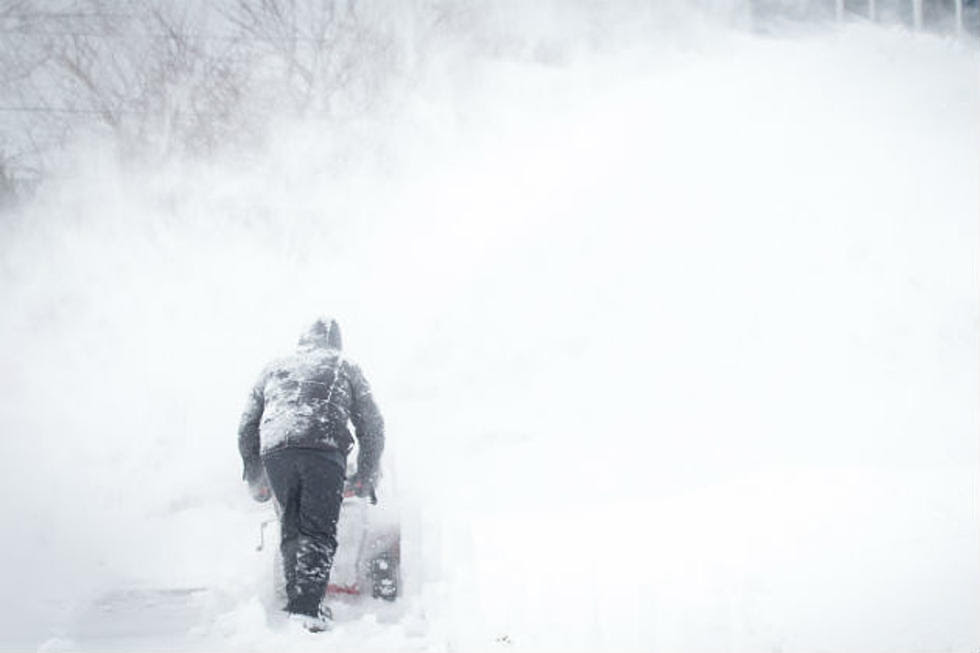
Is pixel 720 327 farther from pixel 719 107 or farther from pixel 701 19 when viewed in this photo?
pixel 701 19

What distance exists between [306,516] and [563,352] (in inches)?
221

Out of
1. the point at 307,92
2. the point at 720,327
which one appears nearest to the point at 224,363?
the point at 307,92

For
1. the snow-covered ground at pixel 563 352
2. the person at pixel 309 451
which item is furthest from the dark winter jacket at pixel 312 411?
the snow-covered ground at pixel 563 352

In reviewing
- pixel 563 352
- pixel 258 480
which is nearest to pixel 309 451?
pixel 258 480

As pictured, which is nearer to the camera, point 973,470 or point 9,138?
point 973,470

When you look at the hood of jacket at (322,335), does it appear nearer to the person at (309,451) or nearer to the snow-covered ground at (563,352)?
the person at (309,451)

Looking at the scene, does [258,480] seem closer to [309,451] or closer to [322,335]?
[309,451]

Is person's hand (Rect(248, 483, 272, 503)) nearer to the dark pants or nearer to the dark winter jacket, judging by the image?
the dark winter jacket

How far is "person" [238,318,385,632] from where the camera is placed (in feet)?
10.4

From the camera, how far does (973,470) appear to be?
4.96m

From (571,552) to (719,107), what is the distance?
1008 cm

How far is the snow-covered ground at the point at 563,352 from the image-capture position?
3.64 meters

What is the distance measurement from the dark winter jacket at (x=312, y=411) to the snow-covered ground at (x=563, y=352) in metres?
0.68

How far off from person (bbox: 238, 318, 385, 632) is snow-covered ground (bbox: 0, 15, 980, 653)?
0.92 feet
